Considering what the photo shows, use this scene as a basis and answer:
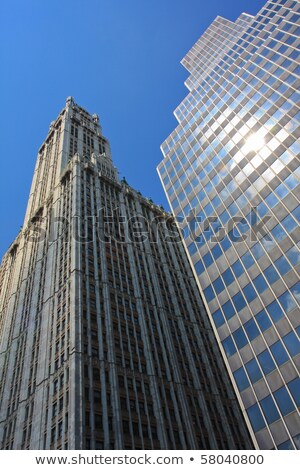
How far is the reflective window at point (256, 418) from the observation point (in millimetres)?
30241

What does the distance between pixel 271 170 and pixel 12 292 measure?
226 ft

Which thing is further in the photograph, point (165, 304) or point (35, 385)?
point (165, 304)

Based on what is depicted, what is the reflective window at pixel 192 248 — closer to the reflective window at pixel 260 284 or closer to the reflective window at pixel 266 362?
the reflective window at pixel 260 284

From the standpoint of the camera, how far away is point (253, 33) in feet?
233

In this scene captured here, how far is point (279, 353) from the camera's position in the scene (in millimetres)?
31203

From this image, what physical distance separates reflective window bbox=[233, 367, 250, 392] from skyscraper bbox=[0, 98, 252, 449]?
2231 cm

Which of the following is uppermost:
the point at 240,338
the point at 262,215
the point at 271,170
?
the point at 271,170

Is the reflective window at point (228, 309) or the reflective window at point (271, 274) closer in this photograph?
the reflective window at point (271, 274)

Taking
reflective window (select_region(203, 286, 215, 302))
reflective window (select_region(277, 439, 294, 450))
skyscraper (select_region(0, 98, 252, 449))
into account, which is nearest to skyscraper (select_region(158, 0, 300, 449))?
reflective window (select_region(277, 439, 294, 450))

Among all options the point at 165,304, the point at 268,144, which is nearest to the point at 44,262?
the point at 165,304

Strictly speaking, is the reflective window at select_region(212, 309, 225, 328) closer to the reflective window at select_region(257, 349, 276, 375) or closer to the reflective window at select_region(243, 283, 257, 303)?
the reflective window at select_region(243, 283, 257, 303)

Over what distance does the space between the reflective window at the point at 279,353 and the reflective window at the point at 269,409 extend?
2.67 meters

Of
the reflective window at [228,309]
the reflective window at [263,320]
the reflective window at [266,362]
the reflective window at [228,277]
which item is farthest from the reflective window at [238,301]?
the reflective window at [266,362]

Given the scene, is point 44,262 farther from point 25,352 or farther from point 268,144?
point 268,144
